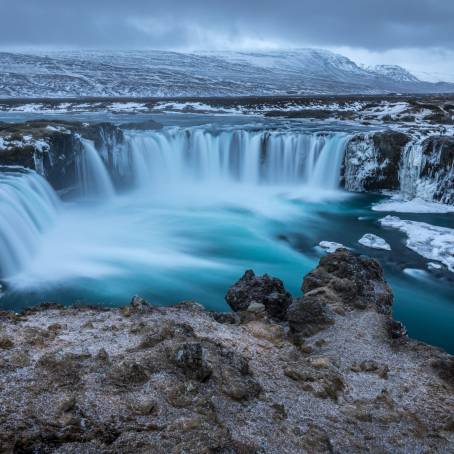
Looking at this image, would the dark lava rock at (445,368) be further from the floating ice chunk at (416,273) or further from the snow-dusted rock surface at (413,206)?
the snow-dusted rock surface at (413,206)

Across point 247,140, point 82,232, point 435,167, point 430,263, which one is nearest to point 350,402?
point 430,263

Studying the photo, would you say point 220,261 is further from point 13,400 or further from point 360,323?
point 13,400

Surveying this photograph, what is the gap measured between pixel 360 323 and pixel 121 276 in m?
6.64

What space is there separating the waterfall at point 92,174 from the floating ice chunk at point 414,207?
11.7 m

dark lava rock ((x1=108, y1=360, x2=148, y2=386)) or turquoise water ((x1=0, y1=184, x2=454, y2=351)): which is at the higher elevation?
dark lava rock ((x1=108, y1=360, x2=148, y2=386))

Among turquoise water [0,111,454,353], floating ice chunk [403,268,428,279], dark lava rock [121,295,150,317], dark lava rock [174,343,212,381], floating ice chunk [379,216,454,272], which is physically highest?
dark lava rock [174,343,212,381]

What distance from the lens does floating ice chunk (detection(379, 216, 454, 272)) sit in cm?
1458

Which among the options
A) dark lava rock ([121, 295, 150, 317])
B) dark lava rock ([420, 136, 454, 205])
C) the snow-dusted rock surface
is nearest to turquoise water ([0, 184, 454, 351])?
the snow-dusted rock surface

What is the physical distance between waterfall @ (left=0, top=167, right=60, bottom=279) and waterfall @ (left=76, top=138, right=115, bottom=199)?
365cm

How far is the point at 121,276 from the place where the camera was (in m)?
12.6

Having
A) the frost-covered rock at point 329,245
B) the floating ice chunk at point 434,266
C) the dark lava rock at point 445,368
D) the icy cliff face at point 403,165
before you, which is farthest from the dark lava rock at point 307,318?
the icy cliff face at point 403,165

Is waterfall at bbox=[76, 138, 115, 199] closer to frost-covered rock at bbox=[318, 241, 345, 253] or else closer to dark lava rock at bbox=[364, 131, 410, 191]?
frost-covered rock at bbox=[318, 241, 345, 253]

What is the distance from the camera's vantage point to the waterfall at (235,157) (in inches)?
961

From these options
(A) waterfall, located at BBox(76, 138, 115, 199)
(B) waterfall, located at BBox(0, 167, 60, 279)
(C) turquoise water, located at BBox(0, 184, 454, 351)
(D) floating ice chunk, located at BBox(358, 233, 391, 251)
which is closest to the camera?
(C) turquoise water, located at BBox(0, 184, 454, 351)
